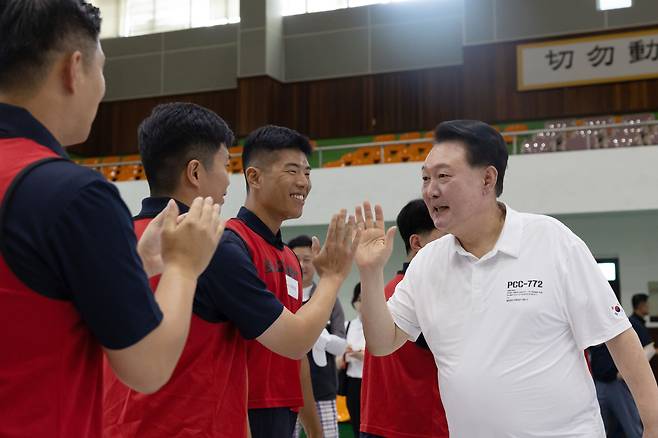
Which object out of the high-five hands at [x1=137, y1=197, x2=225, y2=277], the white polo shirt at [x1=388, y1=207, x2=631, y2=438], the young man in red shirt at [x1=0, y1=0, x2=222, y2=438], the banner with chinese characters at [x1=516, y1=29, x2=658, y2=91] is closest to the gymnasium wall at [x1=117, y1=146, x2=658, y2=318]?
the banner with chinese characters at [x1=516, y1=29, x2=658, y2=91]

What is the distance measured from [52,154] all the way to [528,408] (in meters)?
1.77

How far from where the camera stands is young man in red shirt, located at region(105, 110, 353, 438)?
230 cm

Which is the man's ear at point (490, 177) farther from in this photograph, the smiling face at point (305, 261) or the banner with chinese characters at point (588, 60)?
the banner with chinese characters at point (588, 60)

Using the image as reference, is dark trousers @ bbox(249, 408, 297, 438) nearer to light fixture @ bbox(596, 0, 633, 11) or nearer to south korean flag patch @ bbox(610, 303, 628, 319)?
south korean flag patch @ bbox(610, 303, 628, 319)

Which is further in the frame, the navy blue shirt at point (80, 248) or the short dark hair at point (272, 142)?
the short dark hair at point (272, 142)

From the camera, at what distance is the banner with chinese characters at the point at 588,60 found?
14.1 metres

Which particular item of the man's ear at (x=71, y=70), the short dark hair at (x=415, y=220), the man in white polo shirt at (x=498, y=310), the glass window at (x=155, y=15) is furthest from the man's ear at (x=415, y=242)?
the glass window at (x=155, y=15)

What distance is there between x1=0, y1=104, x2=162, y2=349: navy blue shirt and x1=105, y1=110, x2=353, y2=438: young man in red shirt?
954 millimetres

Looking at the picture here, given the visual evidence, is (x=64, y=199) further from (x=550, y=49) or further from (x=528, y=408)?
(x=550, y=49)

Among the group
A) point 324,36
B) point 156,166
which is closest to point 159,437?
point 156,166

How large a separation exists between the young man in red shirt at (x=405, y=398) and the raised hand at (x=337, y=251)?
4.39 feet

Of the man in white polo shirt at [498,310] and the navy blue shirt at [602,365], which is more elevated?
the man in white polo shirt at [498,310]

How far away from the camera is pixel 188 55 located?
17.0 meters

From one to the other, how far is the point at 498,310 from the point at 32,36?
5.77 feet
